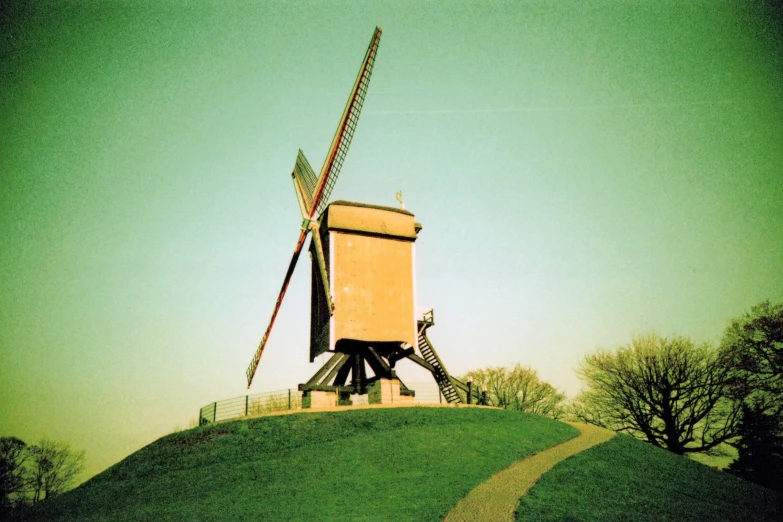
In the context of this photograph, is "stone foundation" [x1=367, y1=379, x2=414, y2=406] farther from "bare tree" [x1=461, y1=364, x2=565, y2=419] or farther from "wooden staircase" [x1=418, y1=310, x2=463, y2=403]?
"bare tree" [x1=461, y1=364, x2=565, y2=419]

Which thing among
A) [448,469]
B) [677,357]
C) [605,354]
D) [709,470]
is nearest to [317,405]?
[448,469]

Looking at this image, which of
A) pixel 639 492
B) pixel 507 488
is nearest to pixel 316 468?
pixel 507 488

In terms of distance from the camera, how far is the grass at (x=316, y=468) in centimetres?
1209

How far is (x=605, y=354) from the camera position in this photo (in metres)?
31.6

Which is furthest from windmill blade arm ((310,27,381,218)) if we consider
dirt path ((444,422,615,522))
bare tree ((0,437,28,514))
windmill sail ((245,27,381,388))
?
bare tree ((0,437,28,514))

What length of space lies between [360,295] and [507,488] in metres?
11.9

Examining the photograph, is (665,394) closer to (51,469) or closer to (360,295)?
(360,295)

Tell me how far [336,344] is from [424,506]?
11.7 meters

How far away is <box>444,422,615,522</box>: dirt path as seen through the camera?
426 inches

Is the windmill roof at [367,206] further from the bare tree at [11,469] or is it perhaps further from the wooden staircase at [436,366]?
the bare tree at [11,469]

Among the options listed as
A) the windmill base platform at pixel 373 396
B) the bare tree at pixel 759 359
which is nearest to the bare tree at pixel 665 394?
the bare tree at pixel 759 359

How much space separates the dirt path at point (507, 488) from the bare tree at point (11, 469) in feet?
150

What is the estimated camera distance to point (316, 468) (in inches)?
571

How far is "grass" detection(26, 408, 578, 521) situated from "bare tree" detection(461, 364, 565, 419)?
1941cm
